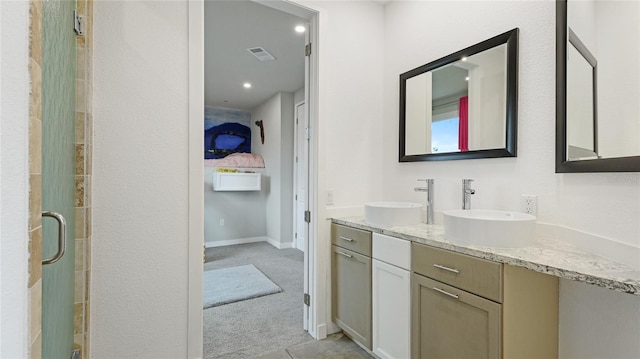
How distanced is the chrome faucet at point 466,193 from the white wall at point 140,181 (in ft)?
5.35

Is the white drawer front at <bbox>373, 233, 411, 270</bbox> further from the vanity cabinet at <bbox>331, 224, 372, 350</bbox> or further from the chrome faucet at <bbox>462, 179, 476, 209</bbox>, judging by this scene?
the chrome faucet at <bbox>462, 179, 476, 209</bbox>

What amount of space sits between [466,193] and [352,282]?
94 centimetres

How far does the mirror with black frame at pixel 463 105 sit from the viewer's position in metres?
1.67

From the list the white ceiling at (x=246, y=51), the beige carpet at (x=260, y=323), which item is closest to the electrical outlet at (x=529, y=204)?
the beige carpet at (x=260, y=323)

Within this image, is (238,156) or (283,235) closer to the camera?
(283,235)

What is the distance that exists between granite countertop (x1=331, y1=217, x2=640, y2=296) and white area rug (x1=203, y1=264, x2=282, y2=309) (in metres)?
1.94

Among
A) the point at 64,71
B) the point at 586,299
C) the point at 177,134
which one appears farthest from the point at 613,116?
the point at 64,71

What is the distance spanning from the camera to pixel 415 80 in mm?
2240

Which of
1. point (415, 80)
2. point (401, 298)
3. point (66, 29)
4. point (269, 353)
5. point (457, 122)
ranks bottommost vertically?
point (269, 353)

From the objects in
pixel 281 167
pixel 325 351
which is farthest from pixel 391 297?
pixel 281 167

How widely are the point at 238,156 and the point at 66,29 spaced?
4.18 m

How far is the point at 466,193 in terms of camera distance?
1.79m

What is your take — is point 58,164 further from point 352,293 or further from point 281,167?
point 281,167

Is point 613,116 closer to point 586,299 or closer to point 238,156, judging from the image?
point 586,299
